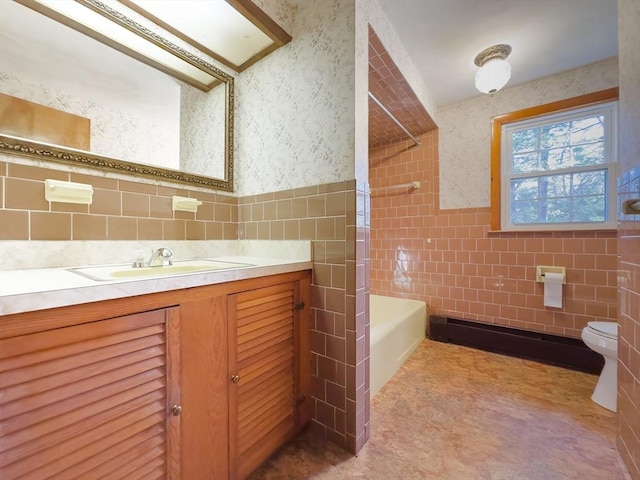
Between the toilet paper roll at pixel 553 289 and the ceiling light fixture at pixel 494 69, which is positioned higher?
the ceiling light fixture at pixel 494 69

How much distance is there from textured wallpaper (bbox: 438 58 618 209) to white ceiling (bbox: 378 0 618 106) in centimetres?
12

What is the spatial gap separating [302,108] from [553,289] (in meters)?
2.38

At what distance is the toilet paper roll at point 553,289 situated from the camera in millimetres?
2037

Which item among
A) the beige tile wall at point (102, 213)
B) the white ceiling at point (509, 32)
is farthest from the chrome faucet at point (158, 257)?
the white ceiling at point (509, 32)

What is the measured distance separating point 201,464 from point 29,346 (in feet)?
2.13

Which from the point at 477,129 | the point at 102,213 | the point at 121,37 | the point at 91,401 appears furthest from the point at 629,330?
the point at 121,37

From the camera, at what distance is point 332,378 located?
1.26 m

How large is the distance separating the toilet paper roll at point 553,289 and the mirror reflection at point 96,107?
2.61 meters

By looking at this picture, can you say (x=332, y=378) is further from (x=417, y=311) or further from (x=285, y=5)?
(x=285, y=5)

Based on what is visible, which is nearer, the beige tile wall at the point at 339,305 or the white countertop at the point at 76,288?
the white countertop at the point at 76,288

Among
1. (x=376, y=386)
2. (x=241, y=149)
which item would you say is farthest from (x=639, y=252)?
(x=241, y=149)

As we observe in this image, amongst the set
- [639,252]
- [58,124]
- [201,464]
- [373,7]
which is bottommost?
[201,464]

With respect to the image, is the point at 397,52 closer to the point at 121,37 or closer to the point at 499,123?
the point at 499,123

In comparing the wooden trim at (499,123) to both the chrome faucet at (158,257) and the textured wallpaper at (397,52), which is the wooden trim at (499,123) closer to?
the textured wallpaper at (397,52)
